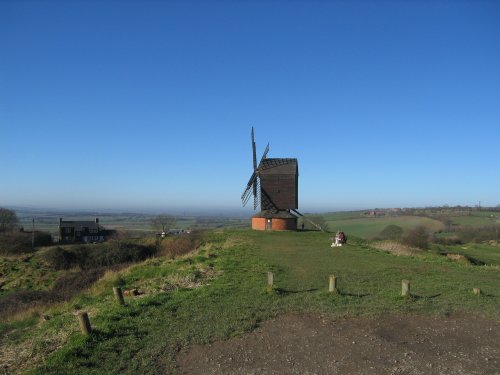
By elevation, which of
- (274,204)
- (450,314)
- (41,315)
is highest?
(274,204)

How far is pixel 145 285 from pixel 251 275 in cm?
427

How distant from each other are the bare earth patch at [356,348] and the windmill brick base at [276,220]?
2584 centimetres

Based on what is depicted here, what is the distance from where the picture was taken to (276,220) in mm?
36688

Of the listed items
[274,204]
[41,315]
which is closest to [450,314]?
[41,315]

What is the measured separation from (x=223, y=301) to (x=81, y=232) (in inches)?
2617

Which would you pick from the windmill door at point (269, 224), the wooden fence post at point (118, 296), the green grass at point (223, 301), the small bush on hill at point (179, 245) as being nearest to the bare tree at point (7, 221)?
the small bush on hill at point (179, 245)

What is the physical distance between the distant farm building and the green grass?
54.4 meters

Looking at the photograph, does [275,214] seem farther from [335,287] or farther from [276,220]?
[335,287]

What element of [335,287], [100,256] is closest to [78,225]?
[100,256]

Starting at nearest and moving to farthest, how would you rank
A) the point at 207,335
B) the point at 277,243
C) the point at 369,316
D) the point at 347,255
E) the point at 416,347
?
the point at 416,347
the point at 207,335
the point at 369,316
the point at 347,255
the point at 277,243

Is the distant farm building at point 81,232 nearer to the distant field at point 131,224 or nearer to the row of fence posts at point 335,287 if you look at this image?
the distant field at point 131,224

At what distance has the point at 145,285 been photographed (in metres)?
16.2

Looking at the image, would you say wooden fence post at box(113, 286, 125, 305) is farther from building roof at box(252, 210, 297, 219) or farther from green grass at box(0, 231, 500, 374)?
building roof at box(252, 210, 297, 219)

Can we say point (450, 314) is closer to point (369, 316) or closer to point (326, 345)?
point (369, 316)
